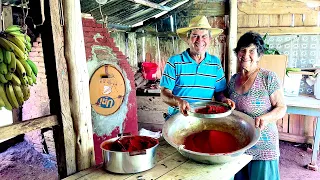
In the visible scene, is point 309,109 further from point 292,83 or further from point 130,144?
point 130,144

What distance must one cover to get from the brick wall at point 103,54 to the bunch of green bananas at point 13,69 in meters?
1.79

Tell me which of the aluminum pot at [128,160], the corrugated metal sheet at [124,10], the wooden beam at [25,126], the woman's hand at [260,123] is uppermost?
the corrugated metal sheet at [124,10]

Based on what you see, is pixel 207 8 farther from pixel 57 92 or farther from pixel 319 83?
pixel 57 92

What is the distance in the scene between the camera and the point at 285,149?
5.04 meters

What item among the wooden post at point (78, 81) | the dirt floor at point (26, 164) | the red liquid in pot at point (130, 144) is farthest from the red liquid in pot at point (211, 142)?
the dirt floor at point (26, 164)

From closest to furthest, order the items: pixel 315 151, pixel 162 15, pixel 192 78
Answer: pixel 192 78
pixel 315 151
pixel 162 15

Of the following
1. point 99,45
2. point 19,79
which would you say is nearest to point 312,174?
point 99,45

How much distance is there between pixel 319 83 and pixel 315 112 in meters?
0.57

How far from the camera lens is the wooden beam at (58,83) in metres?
1.87

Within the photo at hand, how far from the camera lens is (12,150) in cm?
493

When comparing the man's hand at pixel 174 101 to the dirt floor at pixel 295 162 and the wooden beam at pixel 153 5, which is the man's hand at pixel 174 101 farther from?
the wooden beam at pixel 153 5

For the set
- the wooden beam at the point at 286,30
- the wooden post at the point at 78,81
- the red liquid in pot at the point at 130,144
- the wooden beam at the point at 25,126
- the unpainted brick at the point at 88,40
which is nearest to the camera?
the wooden beam at the point at 25,126

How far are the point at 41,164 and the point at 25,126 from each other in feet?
10.5

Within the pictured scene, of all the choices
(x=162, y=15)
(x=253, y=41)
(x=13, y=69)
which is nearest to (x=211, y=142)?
(x=253, y=41)
